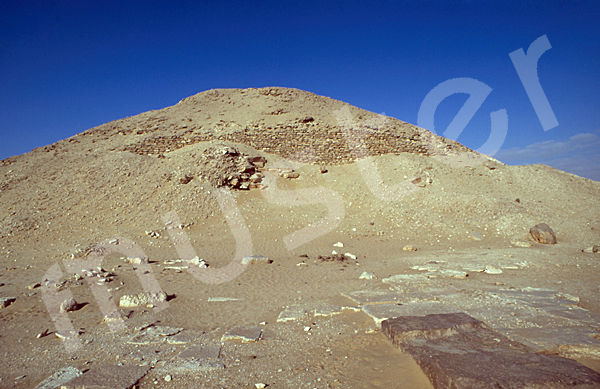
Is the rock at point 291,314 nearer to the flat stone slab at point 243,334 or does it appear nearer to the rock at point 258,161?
the flat stone slab at point 243,334

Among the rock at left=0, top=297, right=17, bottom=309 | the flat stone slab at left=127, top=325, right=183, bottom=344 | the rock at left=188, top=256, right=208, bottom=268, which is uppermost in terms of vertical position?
the rock at left=0, top=297, right=17, bottom=309

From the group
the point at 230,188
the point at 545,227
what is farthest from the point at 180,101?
the point at 545,227

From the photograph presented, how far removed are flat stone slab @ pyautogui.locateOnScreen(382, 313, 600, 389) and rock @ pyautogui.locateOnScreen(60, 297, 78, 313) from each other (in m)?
5.66

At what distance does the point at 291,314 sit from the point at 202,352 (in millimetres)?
1729

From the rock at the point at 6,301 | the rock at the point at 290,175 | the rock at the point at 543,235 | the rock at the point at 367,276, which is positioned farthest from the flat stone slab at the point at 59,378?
the rock at the point at 543,235

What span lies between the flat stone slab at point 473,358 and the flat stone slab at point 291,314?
5.19 ft

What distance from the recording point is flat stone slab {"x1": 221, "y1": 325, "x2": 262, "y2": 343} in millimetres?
4313

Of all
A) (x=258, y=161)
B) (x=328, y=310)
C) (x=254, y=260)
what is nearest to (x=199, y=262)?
(x=254, y=260)

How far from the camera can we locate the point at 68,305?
5.51 m

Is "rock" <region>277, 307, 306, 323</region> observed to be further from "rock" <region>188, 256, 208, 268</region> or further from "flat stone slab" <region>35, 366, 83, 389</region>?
"rock" <region>188, 256, 208, 268</region>

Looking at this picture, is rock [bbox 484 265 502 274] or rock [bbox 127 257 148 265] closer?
rock [bbox 484 265 502 274]

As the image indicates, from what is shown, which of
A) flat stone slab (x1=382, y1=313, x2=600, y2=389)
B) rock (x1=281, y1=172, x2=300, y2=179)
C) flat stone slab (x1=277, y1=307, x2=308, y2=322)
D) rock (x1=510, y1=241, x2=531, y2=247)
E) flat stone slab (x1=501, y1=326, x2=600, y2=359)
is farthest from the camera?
rock (x1=281, y1=172, x2=300, y2=179)

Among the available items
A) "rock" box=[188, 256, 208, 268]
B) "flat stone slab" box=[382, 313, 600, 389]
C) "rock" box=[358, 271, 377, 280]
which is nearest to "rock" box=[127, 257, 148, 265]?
"rock" box=[188, 256, 208, 268]

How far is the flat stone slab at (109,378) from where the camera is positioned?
10.4 feet
